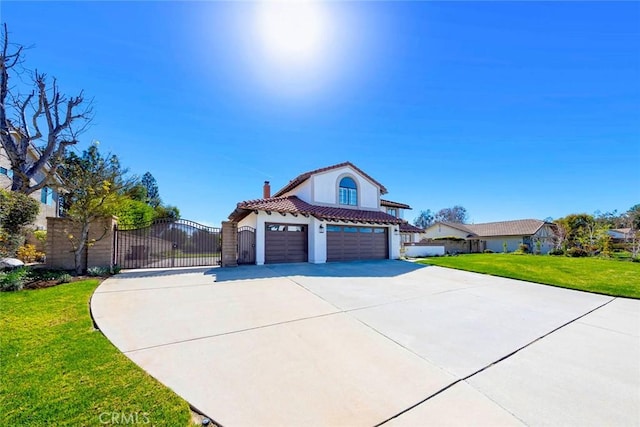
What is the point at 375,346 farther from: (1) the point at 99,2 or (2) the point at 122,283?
(1) the point at 99,2

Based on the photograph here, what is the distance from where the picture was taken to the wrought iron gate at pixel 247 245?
45.4ft

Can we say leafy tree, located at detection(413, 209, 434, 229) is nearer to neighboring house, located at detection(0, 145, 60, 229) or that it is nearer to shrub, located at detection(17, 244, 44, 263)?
neighboring house, located at detection(0, 145, 60, 229)

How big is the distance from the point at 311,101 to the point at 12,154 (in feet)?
40.4

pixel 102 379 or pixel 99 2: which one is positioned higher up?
pixel 99 2

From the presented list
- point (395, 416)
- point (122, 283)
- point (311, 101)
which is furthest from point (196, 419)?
point (311, 101)

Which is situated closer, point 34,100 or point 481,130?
point 34,100

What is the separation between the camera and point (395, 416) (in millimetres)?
2496

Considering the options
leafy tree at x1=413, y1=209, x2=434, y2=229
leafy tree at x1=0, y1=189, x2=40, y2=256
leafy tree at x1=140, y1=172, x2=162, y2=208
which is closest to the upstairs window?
leafy tree at x1=0, y1=189, x2=40, y2=256

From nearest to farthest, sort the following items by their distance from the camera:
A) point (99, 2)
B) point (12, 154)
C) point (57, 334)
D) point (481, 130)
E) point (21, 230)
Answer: point (57, 334)
point (99, 2)
point (21, 230)
point (12, 154)
point (481, 130)

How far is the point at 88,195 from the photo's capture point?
9422 mm

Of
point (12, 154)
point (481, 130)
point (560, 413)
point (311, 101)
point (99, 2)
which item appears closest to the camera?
point (560, 413)

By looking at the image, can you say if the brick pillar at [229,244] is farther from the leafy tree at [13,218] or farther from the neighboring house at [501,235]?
the neighboring house at [501,235]

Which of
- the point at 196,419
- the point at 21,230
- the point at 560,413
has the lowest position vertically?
the point at 560,413
